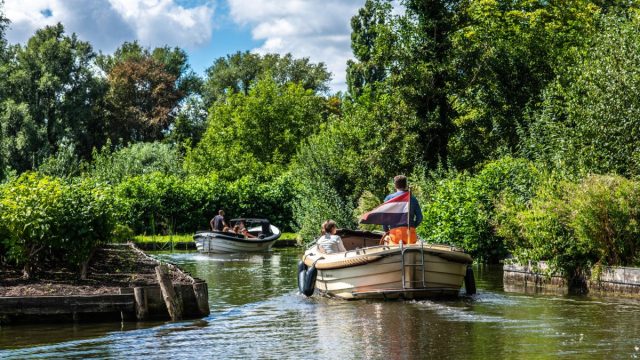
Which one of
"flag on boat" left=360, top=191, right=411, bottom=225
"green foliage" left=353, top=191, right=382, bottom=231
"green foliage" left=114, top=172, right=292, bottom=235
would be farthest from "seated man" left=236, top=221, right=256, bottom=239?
"flag on boat" left=360, top=191, right=411, bottom=225

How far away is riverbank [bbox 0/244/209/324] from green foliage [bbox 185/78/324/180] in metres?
42.0

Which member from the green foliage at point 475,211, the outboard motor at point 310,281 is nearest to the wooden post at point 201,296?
the outboard motor at point 310,281

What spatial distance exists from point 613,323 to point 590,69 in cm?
1330

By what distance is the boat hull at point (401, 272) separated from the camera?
A: 60.1 ft

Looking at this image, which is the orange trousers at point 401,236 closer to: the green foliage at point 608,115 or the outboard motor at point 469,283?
the outboard motor at point 469,283

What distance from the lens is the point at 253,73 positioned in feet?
327

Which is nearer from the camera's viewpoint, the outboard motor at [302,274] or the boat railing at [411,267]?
the boat railing at [411,267]

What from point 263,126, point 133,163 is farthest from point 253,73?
point 133,163

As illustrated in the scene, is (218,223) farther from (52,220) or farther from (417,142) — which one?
(52,220)

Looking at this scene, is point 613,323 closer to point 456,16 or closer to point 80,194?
point 80,194

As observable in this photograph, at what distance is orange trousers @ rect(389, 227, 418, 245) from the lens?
19.2 meters

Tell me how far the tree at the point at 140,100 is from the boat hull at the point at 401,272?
58.2m

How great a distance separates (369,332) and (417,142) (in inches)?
886

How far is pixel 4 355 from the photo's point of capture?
12.9 m
